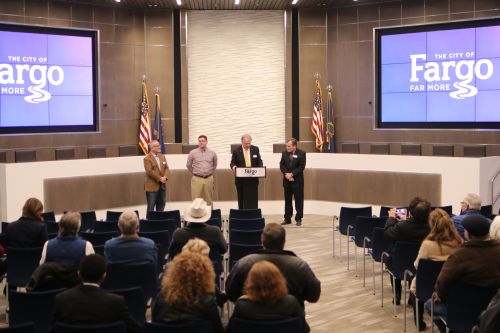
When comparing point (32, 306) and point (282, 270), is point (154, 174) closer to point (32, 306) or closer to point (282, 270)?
point (32, 306)

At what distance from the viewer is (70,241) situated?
6309 mm

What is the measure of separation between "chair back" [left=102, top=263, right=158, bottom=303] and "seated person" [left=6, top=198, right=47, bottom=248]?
1.53 m

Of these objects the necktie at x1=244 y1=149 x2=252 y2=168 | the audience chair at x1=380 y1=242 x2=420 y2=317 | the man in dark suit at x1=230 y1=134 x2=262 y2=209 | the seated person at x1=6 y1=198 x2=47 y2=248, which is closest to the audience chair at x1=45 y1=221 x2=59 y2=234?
the seated person at x1=6 y1=198 x2=47 y2=248

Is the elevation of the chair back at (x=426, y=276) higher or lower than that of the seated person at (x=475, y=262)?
lower

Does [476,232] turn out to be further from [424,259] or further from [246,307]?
[246,307]

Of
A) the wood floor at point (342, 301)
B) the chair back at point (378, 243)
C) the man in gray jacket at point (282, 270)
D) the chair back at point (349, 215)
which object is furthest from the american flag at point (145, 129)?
the man in gray jacket at point (282, 270)

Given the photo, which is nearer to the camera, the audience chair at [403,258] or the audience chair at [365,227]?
the audience chair at [403,258]

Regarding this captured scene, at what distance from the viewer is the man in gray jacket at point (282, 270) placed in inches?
208

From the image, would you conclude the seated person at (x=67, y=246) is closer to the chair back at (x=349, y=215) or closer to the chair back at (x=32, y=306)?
the chair back at (x=32, y=306)

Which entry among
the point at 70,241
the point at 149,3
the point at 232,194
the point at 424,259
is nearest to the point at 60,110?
the point at 149,3

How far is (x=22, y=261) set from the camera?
7.18m

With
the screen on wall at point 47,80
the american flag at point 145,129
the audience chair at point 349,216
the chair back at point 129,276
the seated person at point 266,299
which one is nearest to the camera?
the seated person at point 266,299

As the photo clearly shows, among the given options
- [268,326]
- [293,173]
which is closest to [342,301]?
[268,326]

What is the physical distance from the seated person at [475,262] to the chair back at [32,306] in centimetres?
293
